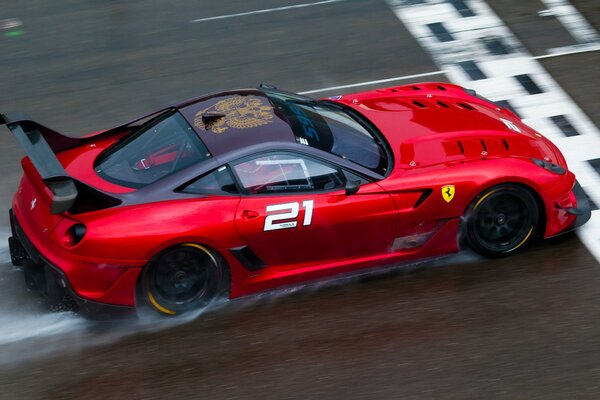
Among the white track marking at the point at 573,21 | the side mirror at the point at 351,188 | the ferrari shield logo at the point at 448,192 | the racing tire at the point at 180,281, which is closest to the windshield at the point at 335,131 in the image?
the side mirror at the point at 351,188

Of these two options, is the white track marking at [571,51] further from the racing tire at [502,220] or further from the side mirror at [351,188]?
the side mirror at [351,188]

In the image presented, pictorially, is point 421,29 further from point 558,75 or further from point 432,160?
point 432,160

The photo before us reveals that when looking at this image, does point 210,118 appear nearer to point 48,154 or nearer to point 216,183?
point 216,183

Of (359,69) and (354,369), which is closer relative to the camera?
(354,369)

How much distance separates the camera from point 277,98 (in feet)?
23.0

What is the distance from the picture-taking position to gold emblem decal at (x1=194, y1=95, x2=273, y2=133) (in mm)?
6488

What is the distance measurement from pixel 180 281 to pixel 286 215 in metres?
0.92

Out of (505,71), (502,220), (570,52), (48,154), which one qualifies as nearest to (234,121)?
(48,154)

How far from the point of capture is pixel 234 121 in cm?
652

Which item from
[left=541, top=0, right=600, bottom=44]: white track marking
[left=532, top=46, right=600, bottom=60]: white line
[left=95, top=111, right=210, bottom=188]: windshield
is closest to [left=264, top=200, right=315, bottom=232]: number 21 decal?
[left=95, top=111, right=210, bottom=188]: windshield

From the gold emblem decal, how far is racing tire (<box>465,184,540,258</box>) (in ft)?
5.74

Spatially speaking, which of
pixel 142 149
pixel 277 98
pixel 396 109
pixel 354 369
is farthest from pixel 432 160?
pixel 142 149

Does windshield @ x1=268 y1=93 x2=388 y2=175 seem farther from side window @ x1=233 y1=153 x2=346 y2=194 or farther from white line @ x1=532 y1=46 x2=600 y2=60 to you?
white line @ x1=532 y1=46 x2=600 y2=60

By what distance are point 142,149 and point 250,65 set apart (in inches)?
162
